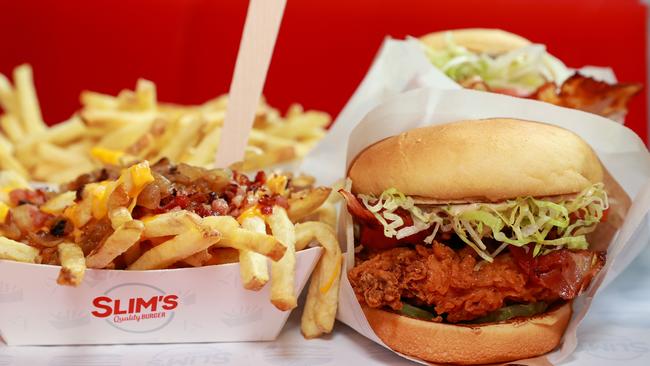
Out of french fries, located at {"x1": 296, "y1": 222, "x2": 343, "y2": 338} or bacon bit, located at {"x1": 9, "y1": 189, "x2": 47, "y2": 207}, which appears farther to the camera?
bacon bit, located at {"x1": 9, "y1": 189, "x2": 47, "y2": 207}

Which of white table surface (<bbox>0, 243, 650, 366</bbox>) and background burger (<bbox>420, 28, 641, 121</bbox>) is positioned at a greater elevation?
background burger (<bbox>420, 28, 641, 121</bbox>)

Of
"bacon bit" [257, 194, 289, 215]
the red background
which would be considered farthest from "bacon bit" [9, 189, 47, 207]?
the red background

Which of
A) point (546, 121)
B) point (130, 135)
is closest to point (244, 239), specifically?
point (546, 121)

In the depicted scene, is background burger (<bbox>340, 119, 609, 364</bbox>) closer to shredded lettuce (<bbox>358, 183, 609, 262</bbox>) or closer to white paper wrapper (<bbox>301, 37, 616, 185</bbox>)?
shredded lettuce (<bbox>358, 183, 609, 262</bbox>)

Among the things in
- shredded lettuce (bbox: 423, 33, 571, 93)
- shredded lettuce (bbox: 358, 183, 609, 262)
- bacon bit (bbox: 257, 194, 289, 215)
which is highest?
shredded lettuce (bbox: 423, 33, 571, 93)

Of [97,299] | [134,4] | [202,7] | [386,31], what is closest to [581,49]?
[386,31]

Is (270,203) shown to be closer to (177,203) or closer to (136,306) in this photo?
(177,203)
